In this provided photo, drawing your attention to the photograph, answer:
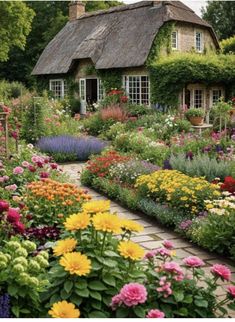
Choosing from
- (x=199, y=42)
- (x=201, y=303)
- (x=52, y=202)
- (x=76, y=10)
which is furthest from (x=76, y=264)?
(x=76, y=10)

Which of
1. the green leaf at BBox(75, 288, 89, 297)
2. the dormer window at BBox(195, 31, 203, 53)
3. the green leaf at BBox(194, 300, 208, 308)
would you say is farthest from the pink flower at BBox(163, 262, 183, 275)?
the dormer window at BBox(195, 31, 203, 53)

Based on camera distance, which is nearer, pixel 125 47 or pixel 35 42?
pixel 125 47

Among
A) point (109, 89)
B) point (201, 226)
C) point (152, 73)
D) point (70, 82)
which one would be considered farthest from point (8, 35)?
point (201, 226)

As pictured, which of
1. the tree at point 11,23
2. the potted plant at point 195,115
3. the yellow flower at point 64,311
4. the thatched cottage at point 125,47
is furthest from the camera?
the tree at point 11,23

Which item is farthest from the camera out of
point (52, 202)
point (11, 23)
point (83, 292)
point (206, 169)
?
point (11, 23)

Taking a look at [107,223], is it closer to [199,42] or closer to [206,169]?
[206,169]

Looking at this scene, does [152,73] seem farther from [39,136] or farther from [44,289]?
[44,289]

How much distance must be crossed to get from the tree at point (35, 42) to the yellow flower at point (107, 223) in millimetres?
37174

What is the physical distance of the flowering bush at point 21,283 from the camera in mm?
3113

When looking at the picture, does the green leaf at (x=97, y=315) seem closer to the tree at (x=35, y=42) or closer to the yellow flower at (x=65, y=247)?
the yellow flower at (x=65, y=247)

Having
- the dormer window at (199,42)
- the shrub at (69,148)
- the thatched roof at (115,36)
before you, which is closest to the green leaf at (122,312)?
the shrub at (69,148)

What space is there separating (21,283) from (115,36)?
71.8 feet

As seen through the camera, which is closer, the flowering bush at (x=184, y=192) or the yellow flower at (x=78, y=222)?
the yellow flower at (x=78, y=222)

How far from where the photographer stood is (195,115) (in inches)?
715
